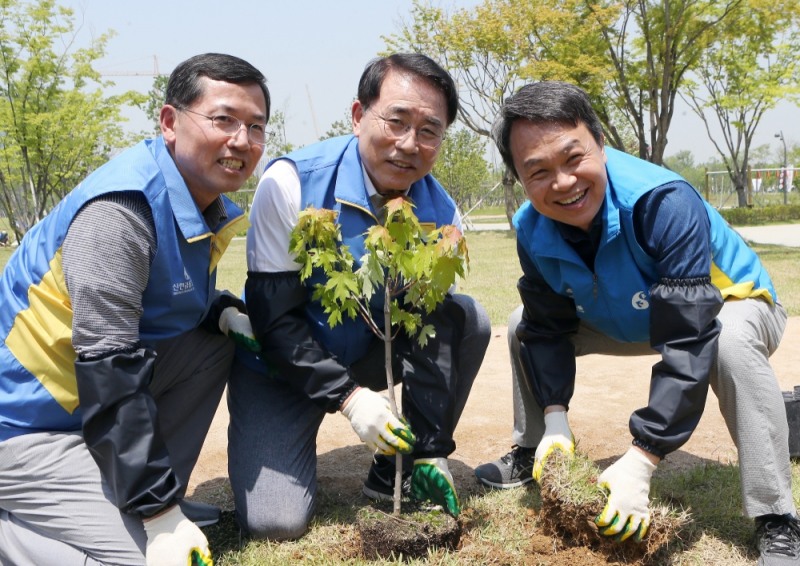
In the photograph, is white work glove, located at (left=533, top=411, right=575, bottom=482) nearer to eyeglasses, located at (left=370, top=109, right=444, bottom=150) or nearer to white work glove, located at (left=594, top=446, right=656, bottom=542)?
white work glove, located at (left=594, top=446, right=656, bottom=542)

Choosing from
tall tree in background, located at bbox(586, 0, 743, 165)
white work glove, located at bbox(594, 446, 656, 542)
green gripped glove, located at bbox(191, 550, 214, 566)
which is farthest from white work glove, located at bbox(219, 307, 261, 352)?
tall tree in background, located at bbox(586, 0, 743, 165)

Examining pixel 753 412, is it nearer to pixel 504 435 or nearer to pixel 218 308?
pixel 504 435

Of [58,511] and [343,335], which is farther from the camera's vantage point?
[343,335]

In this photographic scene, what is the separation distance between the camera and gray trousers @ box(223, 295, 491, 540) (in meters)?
2.79

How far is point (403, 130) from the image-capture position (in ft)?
9.05

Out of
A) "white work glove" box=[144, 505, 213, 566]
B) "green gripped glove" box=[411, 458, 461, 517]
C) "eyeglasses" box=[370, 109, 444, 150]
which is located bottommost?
"green gripped glove" box=[411, 458, 461, 517]

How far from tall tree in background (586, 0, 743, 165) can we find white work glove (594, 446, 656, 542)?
493 inches

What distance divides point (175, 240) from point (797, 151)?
5420cm

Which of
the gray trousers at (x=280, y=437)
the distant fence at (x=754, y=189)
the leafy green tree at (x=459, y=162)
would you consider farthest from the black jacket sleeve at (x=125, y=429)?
the distant fence at (x=754, y=189)

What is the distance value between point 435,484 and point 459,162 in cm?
2361

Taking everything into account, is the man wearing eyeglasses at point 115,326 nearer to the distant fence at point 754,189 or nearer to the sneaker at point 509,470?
the sneaker at point 509,470

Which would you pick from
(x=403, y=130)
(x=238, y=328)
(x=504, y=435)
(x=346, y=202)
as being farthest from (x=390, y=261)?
(x=504, y=435)

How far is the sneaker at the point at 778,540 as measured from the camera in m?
2.39

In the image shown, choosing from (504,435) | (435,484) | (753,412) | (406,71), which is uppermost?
(406,71)
